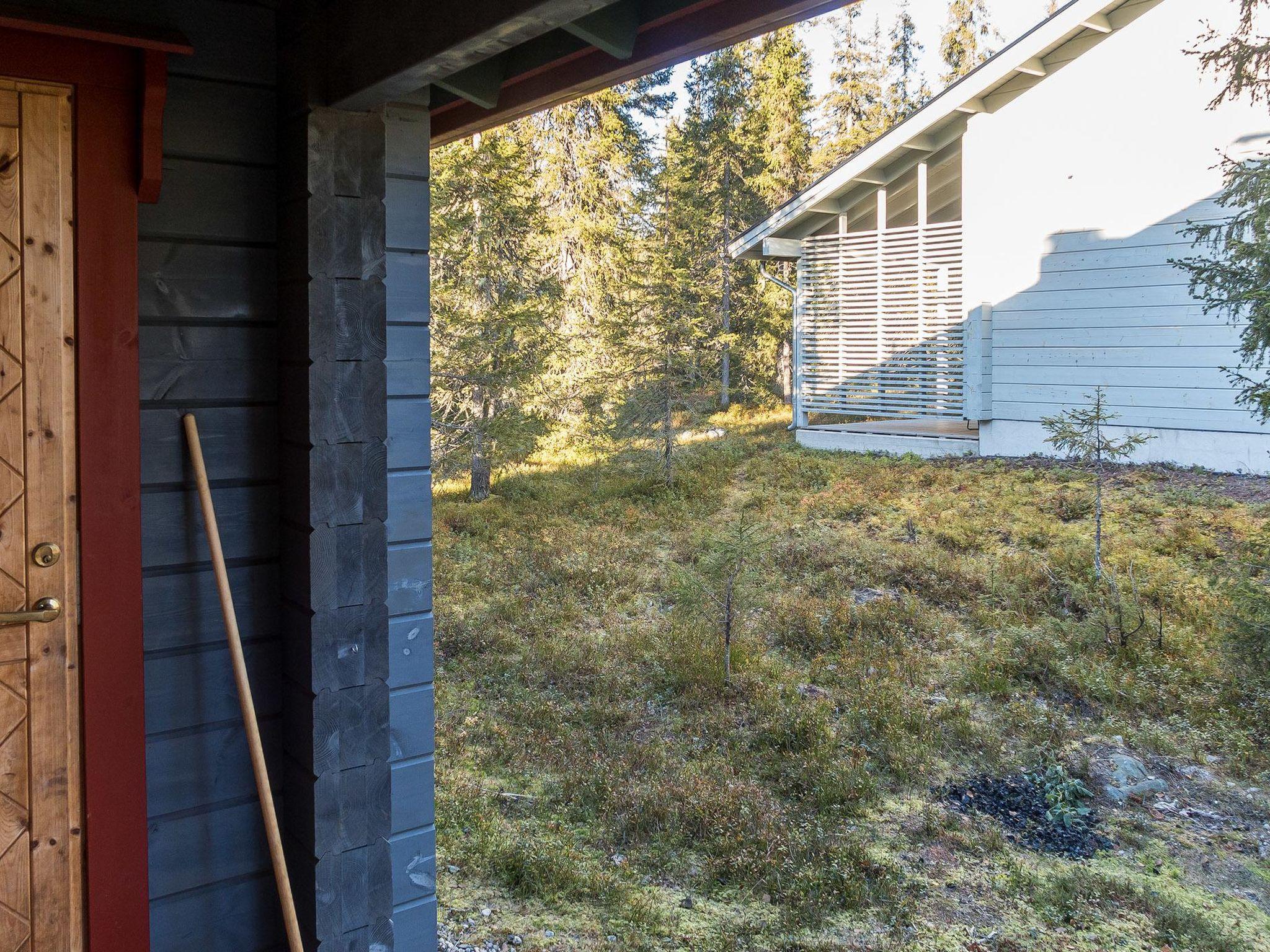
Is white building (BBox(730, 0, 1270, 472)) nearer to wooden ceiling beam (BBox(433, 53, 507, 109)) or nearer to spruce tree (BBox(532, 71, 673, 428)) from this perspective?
spruce tree (BBox(532, 71, 673, 428))

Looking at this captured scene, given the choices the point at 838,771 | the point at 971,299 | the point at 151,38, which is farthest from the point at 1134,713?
the point at 971,299

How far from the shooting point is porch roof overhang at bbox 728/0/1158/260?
37.8 ft

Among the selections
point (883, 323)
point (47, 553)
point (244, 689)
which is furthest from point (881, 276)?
point (47, 553)

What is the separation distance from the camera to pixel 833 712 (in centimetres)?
605

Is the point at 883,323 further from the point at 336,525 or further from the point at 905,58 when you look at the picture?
the point at 905,58

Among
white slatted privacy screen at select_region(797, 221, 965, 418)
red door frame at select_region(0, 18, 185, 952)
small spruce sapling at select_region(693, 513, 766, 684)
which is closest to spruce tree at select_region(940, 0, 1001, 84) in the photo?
white slatted privacy screen at select_region(797, 221, 965, 418)

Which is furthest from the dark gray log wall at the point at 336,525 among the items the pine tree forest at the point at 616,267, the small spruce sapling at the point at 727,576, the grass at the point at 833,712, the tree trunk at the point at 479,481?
the tree trunk at the point at 479,481

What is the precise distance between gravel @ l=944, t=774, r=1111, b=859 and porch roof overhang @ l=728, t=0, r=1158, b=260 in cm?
986

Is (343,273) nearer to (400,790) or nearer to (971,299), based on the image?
(400,790)

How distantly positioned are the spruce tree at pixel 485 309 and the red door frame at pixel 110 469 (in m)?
8.89

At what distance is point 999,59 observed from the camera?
1211 centimetres

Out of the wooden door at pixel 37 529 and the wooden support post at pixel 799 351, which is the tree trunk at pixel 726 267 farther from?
the wooden door at pixel 37 529

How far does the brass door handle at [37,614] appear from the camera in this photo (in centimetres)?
217

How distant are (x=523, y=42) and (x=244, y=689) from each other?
1713 mm
